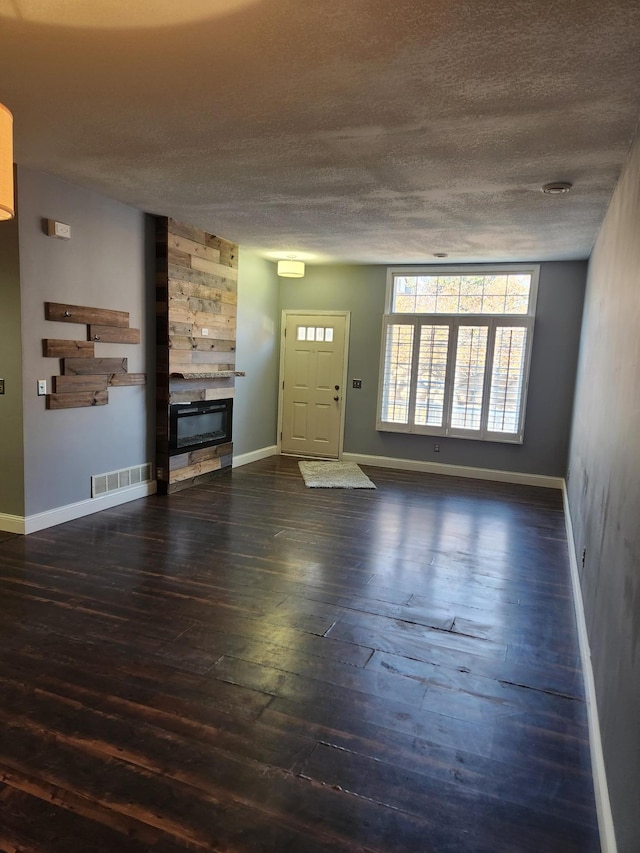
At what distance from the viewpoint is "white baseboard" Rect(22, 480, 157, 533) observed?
4.10 m

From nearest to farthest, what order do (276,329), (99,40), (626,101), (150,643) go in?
(99,40) → (626,101) → (150,643) → (276,329)

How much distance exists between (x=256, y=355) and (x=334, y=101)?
15.3 feet

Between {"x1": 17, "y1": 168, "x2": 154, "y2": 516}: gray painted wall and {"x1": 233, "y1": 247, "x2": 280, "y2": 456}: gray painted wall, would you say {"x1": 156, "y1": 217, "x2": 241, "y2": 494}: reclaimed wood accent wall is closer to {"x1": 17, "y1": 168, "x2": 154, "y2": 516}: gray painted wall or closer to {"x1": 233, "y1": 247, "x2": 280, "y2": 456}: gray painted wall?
{"x1": 17, "y1": 168, "x2": 154, "y2": 516}: gray painted wall

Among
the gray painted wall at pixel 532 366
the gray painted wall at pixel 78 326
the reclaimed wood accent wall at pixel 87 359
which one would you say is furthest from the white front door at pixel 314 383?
the reclaimed wood accent wall at pixel 87 359

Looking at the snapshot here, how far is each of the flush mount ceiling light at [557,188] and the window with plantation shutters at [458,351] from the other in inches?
110

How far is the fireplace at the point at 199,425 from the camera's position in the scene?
541cm

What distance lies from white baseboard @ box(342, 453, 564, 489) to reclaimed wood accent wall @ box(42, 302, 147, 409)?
3.48 m

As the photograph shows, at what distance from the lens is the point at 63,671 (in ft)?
7.78

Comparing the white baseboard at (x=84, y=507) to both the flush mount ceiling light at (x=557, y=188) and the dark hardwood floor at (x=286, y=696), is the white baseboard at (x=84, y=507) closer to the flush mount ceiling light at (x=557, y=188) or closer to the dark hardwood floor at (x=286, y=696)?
the dark hardwood floor at (x=286, y=696)

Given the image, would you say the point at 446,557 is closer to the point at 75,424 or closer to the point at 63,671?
the point at 63,671

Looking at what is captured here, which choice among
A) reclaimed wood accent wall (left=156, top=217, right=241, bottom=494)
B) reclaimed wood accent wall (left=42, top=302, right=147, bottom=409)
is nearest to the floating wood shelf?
reclaimed wood accent wall (left=156, top=217, right=241, bottom=494)

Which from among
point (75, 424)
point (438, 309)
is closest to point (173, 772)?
point (75, 424)

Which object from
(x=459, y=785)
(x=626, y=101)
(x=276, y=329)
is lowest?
(x=459, y=785)

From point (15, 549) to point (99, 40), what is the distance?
3.15m
